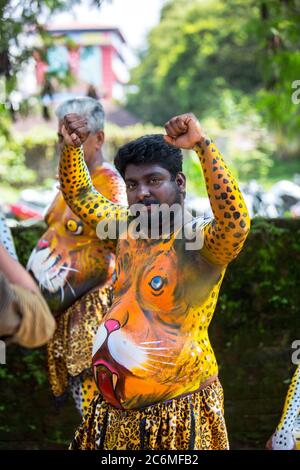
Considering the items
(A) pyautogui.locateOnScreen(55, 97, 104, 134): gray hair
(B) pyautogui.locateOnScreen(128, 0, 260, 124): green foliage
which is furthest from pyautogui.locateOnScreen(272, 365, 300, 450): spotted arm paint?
(B) pyautogui.locateOnScreen(128, 0, 260, 124): green foliage

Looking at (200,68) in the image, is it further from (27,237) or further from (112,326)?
(112,326)

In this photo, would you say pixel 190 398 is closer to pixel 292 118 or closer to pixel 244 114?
pixel 292 118

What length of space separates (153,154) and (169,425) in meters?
1.06

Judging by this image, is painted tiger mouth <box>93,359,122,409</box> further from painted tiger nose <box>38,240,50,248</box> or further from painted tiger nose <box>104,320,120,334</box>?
painted tiger nose <box>38,240,50,248</box>

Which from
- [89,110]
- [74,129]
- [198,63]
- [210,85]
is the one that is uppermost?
Result: [198,63]

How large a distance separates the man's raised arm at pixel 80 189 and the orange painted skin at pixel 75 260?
1.60 feet

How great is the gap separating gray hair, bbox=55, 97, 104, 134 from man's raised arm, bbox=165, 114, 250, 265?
4.84ft

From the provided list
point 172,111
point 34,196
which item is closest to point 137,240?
point 34,196

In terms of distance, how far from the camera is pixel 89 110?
4176 millimetres

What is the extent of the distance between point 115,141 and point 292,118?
47.0 ft

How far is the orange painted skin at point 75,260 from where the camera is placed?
401 centimetres

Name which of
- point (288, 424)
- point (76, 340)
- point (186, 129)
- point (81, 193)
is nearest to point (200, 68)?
point (76, 340)

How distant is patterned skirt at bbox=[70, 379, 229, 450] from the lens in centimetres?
296

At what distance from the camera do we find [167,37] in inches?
1729
